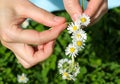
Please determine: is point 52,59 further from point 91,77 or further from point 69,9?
point 69,9

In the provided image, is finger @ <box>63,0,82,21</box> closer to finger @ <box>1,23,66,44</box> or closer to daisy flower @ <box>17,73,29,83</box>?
finger @ <box>1,23,66,44</box>

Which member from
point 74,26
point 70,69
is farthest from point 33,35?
point 70,69

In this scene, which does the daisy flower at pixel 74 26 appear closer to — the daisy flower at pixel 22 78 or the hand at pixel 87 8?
the hand at pixel 87 8

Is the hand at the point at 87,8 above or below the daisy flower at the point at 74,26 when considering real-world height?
above

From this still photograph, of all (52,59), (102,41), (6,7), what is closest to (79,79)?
(52,59)

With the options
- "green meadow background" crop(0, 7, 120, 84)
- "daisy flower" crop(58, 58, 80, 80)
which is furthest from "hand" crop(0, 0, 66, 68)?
"green meadow background" crop(0, 7, 120, 84)

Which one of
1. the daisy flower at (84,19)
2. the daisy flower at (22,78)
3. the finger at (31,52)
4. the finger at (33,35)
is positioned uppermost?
the daisy flower at (84,19)

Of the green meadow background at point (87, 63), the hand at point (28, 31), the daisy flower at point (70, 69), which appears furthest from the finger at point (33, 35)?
the green meadow background at point (87, 63)

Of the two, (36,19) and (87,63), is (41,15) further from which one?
(87,63)
